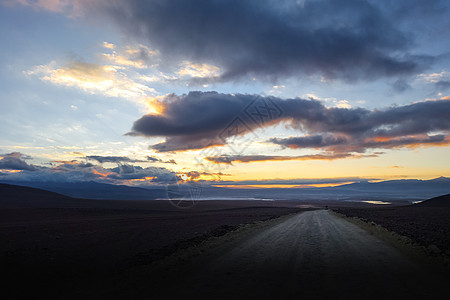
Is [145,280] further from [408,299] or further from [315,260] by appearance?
[408,299]

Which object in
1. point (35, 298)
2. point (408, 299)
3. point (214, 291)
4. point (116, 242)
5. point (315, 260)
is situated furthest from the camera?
point (116, 242)

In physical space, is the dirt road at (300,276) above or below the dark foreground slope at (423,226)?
above

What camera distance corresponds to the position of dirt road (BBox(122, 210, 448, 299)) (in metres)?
7.95

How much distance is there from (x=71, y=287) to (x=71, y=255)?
6.66 metres

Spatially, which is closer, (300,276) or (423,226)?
(300,276)

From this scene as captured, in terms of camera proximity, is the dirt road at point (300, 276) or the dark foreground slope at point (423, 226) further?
the dark foreground slope at point (423, 226)

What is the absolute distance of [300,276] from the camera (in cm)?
965

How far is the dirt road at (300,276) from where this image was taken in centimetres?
795

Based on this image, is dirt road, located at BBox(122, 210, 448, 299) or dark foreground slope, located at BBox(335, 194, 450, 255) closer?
dirt road, located at BBox(122, 210, 448, 299)

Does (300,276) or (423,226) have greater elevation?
(300,276)

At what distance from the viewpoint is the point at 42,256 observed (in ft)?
49.1

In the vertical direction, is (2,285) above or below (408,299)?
below

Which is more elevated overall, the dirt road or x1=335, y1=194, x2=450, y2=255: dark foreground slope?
the dirt road

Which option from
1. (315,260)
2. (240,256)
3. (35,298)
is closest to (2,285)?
(35,298)
